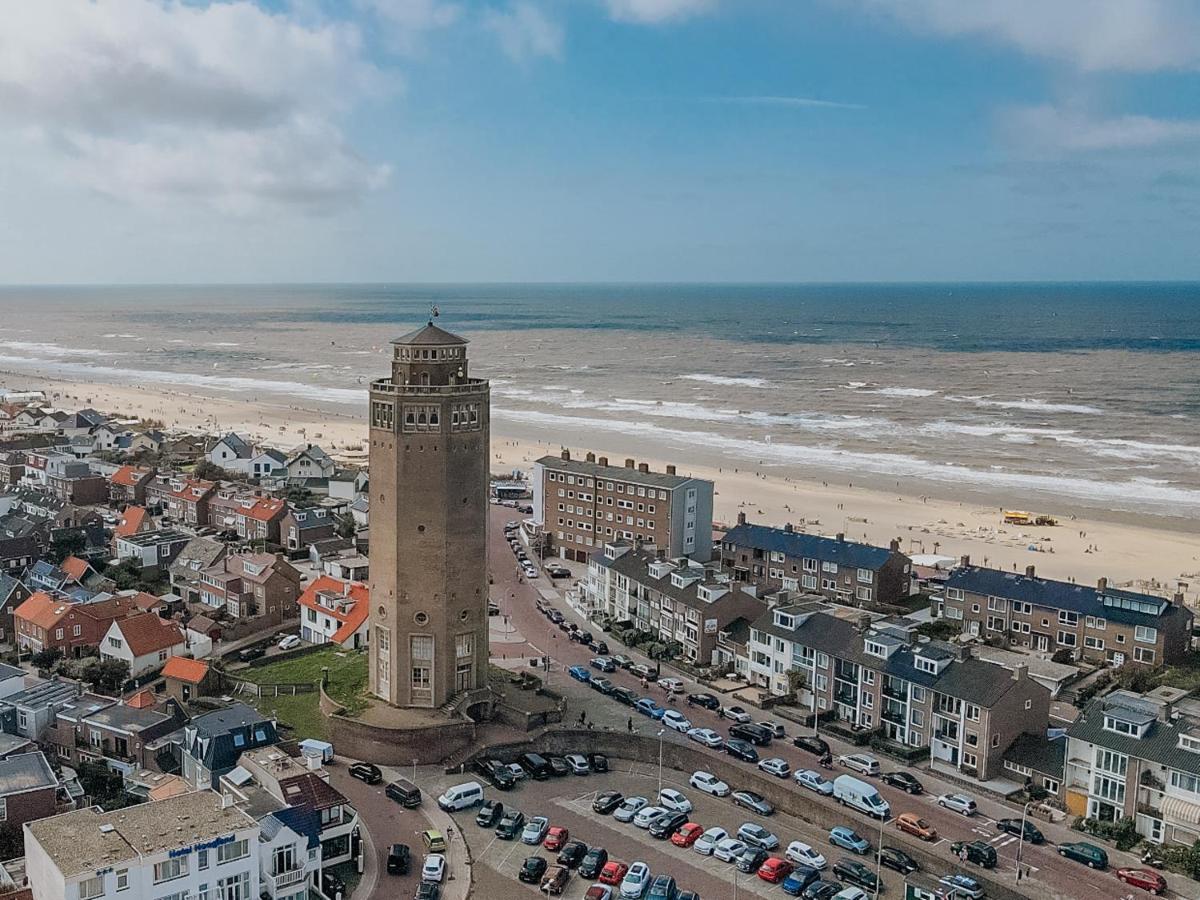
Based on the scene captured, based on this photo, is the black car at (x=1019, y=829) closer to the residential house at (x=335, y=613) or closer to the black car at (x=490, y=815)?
the black car at (x=490, y=815)

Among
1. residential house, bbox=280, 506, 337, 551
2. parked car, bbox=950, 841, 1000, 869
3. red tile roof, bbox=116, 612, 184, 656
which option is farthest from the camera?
residential house, bbox=280, 506, 337, 551

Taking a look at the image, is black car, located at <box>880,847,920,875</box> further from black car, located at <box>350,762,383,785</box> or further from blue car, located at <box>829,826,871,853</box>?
black car, located at <box>350,762,383,785</box>

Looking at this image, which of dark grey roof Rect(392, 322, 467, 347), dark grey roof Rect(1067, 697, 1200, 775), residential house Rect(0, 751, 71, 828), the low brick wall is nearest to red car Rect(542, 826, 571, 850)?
the low brick wall

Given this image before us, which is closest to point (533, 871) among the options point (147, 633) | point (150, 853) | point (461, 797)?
point (461, 797)

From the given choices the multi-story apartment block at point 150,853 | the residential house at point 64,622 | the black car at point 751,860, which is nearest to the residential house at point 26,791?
the multi-story apartment block at point 150,853

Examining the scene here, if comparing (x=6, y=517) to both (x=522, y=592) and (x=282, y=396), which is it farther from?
(x=282, y=396)
